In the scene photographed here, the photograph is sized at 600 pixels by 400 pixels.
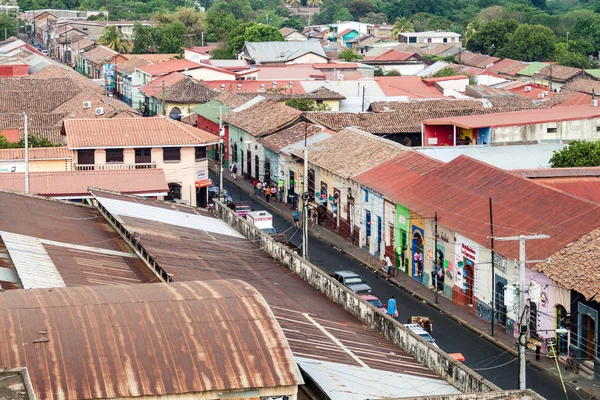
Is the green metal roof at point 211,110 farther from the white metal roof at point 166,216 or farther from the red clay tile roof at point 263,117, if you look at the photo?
the white metal roof at point 166,216

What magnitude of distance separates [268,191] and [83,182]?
15.3m

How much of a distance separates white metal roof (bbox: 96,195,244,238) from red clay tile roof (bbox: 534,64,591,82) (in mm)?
74051

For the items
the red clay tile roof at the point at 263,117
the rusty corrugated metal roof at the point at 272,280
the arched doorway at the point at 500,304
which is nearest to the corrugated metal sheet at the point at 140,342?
the rusty corrugated metal roof at the point at 272,280

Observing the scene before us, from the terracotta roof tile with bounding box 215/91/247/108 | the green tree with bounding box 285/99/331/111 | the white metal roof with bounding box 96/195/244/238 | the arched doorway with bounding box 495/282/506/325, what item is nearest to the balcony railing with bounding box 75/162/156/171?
the white metal roof with bounding box 96/195/244/238

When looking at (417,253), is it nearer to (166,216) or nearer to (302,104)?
(166,216)

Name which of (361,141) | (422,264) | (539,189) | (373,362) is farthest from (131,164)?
(373,362)

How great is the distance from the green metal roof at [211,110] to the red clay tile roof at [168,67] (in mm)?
19527

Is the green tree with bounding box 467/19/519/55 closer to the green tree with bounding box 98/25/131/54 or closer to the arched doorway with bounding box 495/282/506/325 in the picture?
the green tree with bounding box 98/25/131/54

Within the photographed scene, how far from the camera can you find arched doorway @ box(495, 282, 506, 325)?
39562mm

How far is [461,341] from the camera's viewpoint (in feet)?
126

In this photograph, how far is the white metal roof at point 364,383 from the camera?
2162 cm

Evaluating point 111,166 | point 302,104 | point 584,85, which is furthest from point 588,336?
point 584,85

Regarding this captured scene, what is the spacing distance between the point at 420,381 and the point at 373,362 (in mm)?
1142

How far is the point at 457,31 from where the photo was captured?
176m
